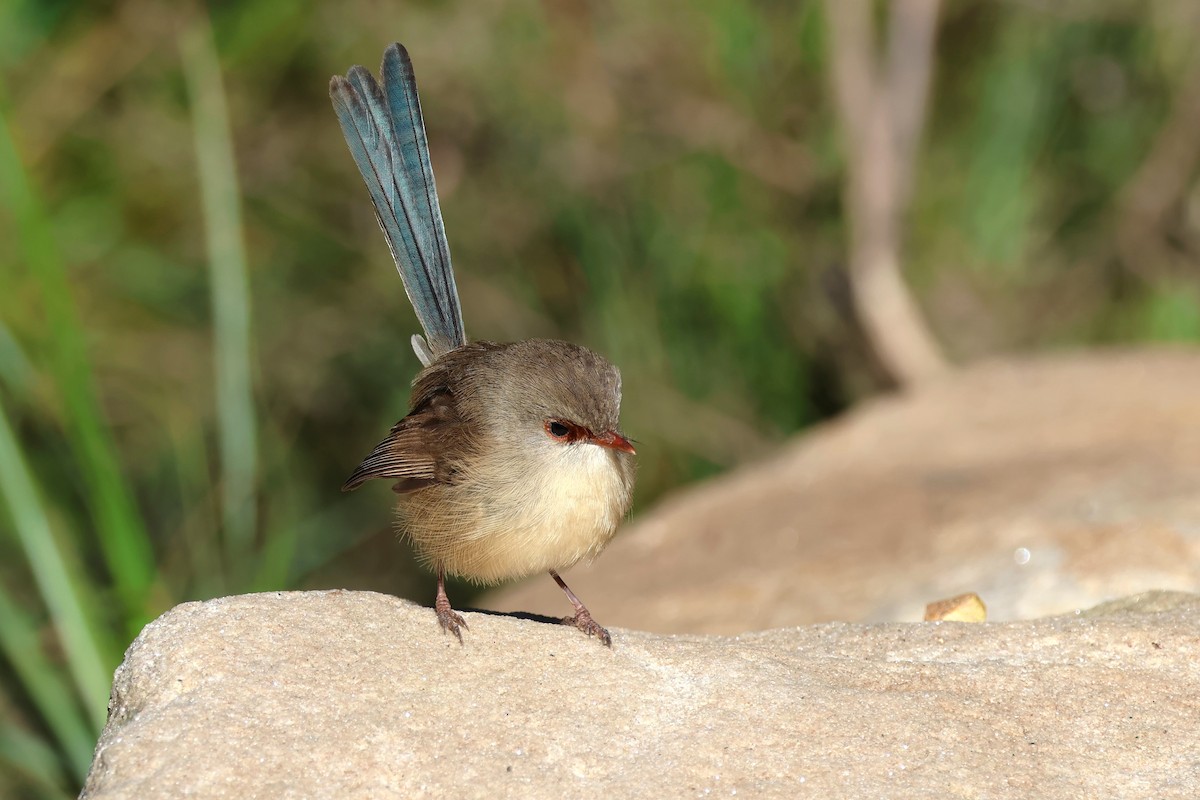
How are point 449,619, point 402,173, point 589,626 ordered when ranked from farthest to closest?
point 402,173
point 589,626
point 449,619

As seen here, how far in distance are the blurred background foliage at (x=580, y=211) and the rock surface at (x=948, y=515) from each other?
4.60ft

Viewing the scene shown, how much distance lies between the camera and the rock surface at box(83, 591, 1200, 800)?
8.99 feet

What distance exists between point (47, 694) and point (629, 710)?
2.62m

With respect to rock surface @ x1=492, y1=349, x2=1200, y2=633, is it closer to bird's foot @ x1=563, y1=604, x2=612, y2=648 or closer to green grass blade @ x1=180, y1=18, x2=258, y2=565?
green grass blade @ x1=180, y1=18, x2=258, y2=565

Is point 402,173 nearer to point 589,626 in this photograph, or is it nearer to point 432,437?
point 432,437

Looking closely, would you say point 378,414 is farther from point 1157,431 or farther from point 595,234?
point 1157,431

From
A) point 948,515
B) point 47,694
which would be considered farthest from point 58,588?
point 948,515

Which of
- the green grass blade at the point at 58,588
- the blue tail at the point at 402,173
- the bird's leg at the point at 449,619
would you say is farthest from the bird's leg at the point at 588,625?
the green grass blade at the point at 58,588

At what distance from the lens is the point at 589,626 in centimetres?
357

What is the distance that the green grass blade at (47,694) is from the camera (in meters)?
4.82

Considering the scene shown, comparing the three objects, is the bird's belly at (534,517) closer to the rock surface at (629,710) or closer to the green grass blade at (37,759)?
the rock surface at (629,710)

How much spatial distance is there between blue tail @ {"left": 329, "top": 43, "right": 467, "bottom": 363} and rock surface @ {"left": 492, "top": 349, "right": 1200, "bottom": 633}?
4.67 feet

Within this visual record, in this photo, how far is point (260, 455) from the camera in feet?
26.5

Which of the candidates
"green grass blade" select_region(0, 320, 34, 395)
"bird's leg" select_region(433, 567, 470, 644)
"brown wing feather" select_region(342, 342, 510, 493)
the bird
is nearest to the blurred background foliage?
"green grass blade" select_region(0, 320, 34, 395)
